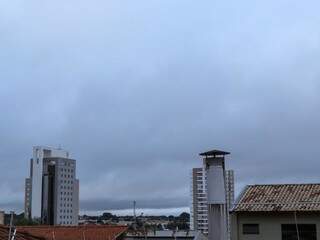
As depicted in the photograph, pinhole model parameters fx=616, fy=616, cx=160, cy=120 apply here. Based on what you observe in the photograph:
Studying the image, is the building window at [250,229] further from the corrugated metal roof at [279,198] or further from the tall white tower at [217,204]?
the tall white tower at [217,204]

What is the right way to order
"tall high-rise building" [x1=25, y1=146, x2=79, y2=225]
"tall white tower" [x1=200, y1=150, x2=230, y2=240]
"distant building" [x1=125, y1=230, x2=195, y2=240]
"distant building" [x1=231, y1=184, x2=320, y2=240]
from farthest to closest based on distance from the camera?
"tall high-rise building" [x1=25, y1=146, x2=79, y2=225] → "distant building" [x1=125, y1=230, x2=195, y2=240] → "distant building" [x1=231, y1=184, x2=320, y2=240] → "tall white tower" [x1=200, y1=150, x2=230, y2=240]

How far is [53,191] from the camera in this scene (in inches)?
4124

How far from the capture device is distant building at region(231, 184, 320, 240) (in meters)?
40.6

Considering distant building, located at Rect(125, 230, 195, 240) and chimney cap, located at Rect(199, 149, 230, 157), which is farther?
distant building, located at Rect(125, 230, 195, 240)

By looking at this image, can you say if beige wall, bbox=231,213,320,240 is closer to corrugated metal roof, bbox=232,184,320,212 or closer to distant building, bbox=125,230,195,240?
corrugated metal roof, bbox=232,184,320,212

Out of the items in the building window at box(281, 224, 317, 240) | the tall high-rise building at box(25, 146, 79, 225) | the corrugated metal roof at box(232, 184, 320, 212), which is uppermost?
the tall high-rise building at box(25, 146, 79, 225)

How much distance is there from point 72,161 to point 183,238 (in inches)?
2354

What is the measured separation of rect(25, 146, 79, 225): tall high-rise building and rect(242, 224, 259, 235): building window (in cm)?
6360

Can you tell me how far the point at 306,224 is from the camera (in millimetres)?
40906

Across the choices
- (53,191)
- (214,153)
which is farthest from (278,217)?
(53,191)

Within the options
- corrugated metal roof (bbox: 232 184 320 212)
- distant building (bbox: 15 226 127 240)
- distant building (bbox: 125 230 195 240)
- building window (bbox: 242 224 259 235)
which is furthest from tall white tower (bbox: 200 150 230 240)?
distant building (bbox: 125 230 195 240)

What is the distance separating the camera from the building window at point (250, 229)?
137ft

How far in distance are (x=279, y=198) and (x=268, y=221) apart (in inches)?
96.4

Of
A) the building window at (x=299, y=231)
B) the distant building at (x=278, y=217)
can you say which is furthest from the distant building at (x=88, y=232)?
the building window at (x=299, y=231)
